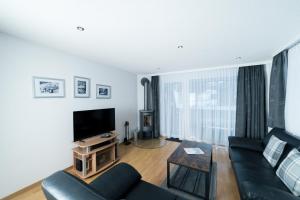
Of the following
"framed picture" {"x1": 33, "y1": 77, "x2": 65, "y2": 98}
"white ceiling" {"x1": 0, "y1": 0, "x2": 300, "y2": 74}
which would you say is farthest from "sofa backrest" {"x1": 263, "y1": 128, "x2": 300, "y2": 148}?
"framed picture" {"x1": 33, "y1": 77, "x2": 65, "y2": 98}

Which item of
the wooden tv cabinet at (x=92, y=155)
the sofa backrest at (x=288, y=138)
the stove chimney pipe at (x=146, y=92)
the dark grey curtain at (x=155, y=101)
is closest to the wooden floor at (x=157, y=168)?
the wooden tv cabinet at (x=92, y=155)

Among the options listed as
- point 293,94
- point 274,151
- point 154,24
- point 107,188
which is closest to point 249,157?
point 274,151

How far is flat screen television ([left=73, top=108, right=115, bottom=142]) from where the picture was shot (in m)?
2.38

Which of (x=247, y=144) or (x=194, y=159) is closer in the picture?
(x=194, y=159)

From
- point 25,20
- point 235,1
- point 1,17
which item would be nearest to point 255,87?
point 235,1

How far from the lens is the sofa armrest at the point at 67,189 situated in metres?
0.70

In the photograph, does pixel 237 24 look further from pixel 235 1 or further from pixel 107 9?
pixel 107 9

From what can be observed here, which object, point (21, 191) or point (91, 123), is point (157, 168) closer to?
point (91, 123)

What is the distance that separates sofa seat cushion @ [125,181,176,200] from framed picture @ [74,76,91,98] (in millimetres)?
2123

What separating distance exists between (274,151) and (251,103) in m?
1.50

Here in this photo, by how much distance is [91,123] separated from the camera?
262 centimetres

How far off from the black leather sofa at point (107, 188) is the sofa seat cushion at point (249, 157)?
137 centimetres

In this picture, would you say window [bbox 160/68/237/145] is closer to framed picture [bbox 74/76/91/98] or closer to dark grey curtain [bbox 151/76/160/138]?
dark grey curtain [bbox 151/76/160/138]

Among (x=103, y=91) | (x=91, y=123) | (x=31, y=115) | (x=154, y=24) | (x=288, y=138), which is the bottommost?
(x=288, y=138)
